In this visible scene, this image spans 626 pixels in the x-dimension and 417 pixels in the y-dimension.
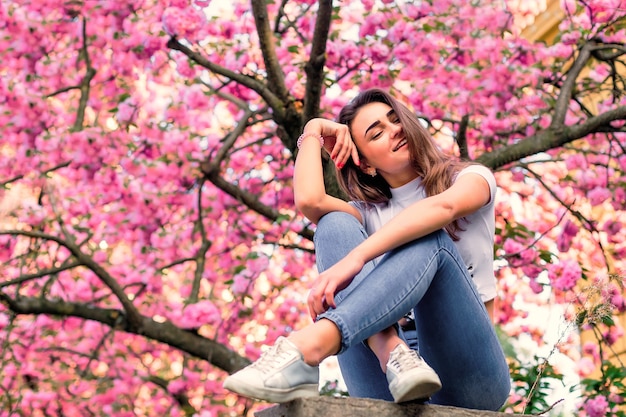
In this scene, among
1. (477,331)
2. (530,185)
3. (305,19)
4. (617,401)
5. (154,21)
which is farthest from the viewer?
(530,185)

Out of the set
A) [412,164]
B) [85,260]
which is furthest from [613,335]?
[412,164]

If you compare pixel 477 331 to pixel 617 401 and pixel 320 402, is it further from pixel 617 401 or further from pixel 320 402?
pixel 617 401

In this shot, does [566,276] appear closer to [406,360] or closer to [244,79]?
[244,79]

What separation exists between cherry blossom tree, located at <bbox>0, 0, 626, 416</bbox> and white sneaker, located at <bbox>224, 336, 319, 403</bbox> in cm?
259

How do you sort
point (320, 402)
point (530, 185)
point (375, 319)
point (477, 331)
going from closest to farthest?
point (320, 402) < point (375, 319) < point (477, 331) < point (530, 185)

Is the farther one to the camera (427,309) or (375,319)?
(427,309)

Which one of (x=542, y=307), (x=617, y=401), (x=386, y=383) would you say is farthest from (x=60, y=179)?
(x=386, y=383)

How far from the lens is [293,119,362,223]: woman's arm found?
2289 mm

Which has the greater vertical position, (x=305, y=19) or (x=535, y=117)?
(x=305, y=19)

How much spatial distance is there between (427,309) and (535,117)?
3641mm

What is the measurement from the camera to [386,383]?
2.14 meters

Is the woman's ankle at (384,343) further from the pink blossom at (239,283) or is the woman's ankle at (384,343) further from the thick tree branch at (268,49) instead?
the pink blossom at (239,283)

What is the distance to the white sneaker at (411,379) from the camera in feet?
5.85

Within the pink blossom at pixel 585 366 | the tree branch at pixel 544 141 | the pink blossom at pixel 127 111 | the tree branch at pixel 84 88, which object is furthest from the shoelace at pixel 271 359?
the pink blossom at pixel 585 366
